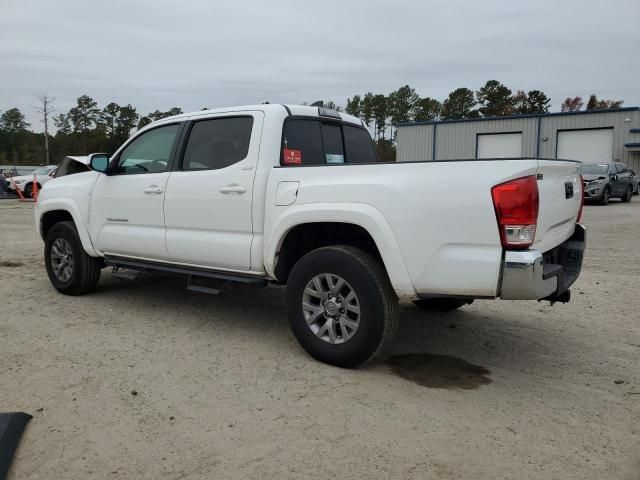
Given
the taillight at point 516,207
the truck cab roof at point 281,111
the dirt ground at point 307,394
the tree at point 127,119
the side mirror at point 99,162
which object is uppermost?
the tree at point 127,119

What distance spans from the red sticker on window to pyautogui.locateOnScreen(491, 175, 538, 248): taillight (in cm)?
184

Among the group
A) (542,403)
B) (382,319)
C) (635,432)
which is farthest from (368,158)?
(635,432)

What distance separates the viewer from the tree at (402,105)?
267 ft

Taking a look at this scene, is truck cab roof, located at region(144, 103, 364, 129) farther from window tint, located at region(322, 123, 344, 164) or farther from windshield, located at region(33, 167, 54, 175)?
windshield, located at region(33, 167, 54, 175)

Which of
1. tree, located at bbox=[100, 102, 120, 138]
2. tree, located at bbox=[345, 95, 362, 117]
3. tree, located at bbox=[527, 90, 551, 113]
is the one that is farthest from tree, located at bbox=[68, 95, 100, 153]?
tree, located at bbox=[527, 90, 551, 113]

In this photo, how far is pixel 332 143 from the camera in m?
5.07

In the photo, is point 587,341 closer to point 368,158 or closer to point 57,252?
point 368,158

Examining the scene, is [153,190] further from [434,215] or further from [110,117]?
[110,117]

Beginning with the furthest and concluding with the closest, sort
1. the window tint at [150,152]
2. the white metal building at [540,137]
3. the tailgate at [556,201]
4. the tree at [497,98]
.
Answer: the tree at [497,98]
the white metal building at [540,137]
the window tint at [150,152]
the tailgate at [556,201]

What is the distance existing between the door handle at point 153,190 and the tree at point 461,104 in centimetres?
7719

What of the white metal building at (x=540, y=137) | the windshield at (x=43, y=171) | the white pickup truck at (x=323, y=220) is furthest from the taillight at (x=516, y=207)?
the white metal building at (x=540, y=137)

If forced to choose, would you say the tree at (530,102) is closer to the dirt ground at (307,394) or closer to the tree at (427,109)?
the tree at (427,109)

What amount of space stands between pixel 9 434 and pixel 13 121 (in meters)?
110

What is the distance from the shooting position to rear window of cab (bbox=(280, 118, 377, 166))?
14.9ft
